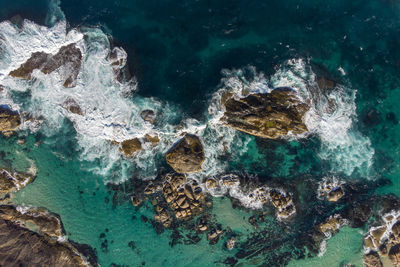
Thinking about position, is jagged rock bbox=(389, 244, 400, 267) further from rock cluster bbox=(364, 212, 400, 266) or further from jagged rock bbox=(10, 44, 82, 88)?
jagged rock bbox=(10, 44, 82, 88)

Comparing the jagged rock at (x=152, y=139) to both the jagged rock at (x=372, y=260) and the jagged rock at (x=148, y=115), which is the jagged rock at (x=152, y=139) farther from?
the jagged rock at (x=372, y=260)

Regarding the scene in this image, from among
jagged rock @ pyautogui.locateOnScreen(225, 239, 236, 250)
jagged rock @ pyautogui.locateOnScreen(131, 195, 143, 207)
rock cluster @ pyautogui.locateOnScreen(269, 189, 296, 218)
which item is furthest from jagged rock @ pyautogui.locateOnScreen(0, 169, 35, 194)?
rock cluster @ pyautogui.locateOnScreen(269, 189, 296, 218)

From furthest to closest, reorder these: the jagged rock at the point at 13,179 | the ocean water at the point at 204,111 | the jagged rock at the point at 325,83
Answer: the jagged rock at the point at 13,179
the ocean water at the point at 204,111
the jagged rock at the point at 325,83

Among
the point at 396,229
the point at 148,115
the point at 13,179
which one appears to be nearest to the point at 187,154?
the point at 148,115

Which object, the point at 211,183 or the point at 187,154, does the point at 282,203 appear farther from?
the point at 187,154

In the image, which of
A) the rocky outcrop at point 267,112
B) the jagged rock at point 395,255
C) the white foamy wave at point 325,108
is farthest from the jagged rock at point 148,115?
the jagged rock at point 395,255

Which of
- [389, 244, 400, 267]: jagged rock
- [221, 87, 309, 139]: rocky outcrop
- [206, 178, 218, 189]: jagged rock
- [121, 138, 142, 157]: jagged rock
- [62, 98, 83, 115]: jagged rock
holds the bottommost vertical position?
[389, 244, 400, 267]: jagged rock
